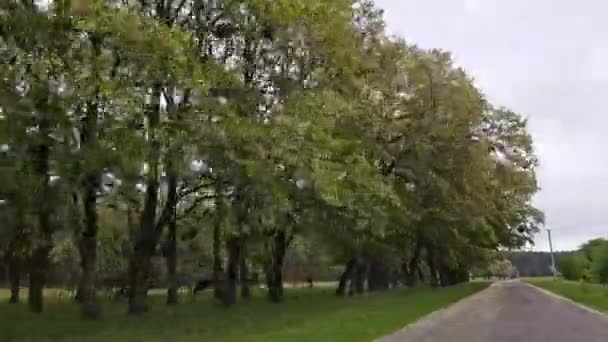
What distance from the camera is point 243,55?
26.2 metres

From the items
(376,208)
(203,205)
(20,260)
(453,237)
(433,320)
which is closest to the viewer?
(433,320)

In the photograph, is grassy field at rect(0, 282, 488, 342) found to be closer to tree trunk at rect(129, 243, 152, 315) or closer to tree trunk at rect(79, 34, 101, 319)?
tree trunk at rect(129, 243, 152, 315)

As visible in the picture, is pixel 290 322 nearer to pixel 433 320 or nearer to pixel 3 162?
pixel 433 320

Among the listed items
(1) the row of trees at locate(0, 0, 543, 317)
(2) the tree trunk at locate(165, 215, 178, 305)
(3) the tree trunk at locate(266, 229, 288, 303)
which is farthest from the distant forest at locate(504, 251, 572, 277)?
(2) the tree trunk at locate(165, 215, 178, 305)

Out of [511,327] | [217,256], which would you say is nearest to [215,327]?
[511,327]

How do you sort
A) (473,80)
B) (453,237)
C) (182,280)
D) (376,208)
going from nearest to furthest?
(376,208)
(473,80)
(453,237)
(182,280)

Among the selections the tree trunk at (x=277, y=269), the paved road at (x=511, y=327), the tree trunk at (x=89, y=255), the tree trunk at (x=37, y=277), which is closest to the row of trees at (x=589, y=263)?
the paved road at (x=511, y=327)

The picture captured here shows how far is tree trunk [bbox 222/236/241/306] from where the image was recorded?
37781 millimetres

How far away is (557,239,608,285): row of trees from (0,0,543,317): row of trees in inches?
399

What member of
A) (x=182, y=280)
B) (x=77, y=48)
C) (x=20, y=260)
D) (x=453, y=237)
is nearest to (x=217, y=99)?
(x=77, y=48)

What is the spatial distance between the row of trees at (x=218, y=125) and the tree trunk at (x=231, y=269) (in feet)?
0.39

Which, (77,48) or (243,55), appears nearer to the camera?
(77,48)

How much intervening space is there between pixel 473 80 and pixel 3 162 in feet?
94.1

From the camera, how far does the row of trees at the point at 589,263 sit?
149ft
